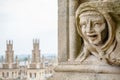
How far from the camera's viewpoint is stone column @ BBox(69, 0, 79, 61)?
3.34 meters

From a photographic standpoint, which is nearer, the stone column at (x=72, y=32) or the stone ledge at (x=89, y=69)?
the stone ledge at (x=89, y=69)

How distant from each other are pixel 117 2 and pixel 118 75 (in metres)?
0.52

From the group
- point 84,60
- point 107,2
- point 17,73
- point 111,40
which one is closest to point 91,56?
point 84,60

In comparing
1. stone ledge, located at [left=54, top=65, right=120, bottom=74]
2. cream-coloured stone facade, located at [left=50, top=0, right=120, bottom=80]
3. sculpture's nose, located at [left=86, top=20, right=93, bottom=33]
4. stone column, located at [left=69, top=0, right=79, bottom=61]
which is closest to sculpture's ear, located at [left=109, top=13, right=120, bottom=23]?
cream-coloured stone facade, located at [left=50, top=0, right=120, bottom=80]

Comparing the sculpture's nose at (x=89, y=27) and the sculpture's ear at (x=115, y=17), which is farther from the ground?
the sculpture's ear at (x=115, y=17)

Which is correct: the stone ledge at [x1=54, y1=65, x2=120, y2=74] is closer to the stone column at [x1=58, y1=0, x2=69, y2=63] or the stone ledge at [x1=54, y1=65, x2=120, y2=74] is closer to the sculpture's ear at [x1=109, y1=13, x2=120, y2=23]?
the stone column at [x1=58, y1=0, x2=69, y2=63]

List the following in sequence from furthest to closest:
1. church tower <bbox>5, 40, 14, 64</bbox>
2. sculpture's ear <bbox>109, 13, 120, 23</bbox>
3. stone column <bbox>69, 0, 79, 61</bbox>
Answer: church tower <bbox>5, 40, 14, 64</bbox>, stone column <bbox>69, 0, 79, 61</bbox>, sculpture's ear <bbox>109, 13, 120, 23</bbox>

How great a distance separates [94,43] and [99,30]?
0.37 feet

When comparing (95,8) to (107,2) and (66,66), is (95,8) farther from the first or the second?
(66,66)

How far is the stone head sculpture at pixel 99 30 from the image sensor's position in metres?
2.92

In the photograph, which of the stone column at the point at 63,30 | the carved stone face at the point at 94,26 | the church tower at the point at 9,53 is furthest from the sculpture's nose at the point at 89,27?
the church tower at the point at 9,53

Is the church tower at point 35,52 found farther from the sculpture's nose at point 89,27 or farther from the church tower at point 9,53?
the sculpture's nose at point 89,27

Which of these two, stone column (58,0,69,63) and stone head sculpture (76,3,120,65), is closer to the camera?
stone head sculpture (76,3,120,65)

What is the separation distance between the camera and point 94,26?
2967mm
